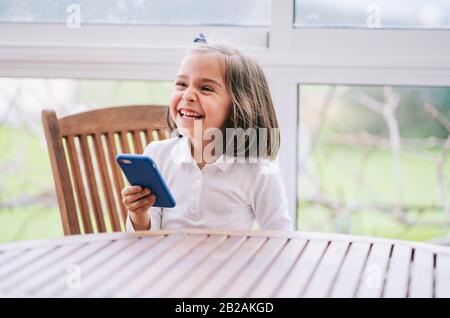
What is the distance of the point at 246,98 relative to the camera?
1.67 m

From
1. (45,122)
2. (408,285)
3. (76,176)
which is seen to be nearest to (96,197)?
(76,176)

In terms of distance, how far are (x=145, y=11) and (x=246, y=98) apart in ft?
2.42

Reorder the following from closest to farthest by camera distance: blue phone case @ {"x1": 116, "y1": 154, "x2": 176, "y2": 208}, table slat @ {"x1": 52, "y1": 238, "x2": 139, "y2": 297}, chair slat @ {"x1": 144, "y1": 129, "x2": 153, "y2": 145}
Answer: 1. table slat @ {"x1": 52, "y1": 238, "x2": 139, "y2": 297}
2. blue phone case @ {"x1": 116, "y1": 154, "x2": 176, "y2": 208}
3. chair slat @ {"x1": 144, "y1": 129, "x2": 153, "y2": 145}

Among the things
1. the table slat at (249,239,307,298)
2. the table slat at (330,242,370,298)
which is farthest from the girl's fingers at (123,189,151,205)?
the table slat at (330,242,370,298)

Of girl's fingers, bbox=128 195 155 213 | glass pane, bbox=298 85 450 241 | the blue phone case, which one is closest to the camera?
the blue phone case

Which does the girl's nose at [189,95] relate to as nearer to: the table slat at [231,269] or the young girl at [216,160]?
the young girl at [216,160]

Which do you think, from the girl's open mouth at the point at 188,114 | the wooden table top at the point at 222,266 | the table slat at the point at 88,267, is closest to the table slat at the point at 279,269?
the wooden table top at the point at 222,266

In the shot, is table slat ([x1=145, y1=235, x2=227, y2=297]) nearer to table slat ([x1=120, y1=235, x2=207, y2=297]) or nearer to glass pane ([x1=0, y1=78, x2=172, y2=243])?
table slat ([x1=120, y1=235, x2=207, y2=297])

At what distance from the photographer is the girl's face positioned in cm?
160

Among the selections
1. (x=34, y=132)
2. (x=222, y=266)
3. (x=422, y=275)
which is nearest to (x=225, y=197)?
(x=222, y=266)

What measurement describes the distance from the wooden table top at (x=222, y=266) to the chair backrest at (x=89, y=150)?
312 mm

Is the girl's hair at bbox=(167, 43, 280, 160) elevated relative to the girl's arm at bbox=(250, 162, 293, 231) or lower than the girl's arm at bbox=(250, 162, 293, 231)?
elevated

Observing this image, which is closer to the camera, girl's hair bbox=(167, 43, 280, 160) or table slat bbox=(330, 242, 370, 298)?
table slat bbox=(330, 242, 370, 298)

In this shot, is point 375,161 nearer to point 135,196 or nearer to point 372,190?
point 372,190
